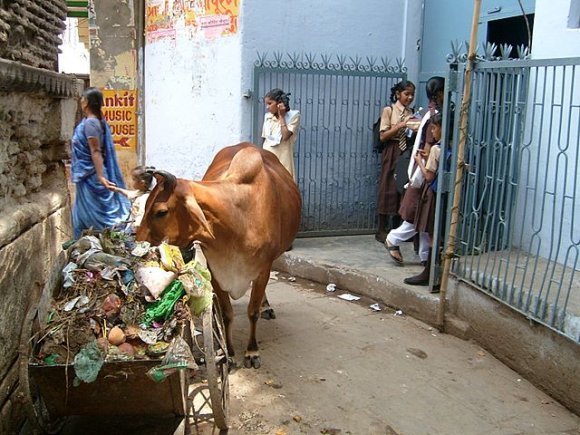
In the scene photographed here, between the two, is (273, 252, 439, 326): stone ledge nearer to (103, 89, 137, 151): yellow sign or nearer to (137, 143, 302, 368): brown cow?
(137, 143, 302, 368): brown cow

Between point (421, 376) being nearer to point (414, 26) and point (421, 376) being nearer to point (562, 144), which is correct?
point (562, 144)

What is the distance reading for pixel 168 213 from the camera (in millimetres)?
3598

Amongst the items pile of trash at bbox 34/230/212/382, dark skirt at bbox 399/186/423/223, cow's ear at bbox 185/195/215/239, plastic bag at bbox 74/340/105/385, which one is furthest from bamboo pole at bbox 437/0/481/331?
plastic bag at bbox 74/340/105/385

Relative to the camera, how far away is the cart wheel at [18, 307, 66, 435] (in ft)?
8.43

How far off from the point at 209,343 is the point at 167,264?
0.42m

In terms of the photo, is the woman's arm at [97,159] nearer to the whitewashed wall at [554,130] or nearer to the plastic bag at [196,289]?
the plastic bag at [196,289]

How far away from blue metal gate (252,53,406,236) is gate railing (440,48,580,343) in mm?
2598

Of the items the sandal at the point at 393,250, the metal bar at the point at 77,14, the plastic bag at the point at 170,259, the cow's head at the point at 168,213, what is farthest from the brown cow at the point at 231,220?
the metal bar at the point at 77,14

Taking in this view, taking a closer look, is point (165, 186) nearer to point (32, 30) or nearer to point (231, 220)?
point (231, 220)

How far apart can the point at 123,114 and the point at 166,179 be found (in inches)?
264

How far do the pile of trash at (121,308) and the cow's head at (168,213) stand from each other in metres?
0.45

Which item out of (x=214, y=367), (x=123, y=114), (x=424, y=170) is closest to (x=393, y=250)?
(x=424, y=170)

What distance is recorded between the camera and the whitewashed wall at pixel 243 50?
7.11 meters

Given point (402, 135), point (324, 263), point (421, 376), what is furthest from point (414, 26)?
point (421, 376)
